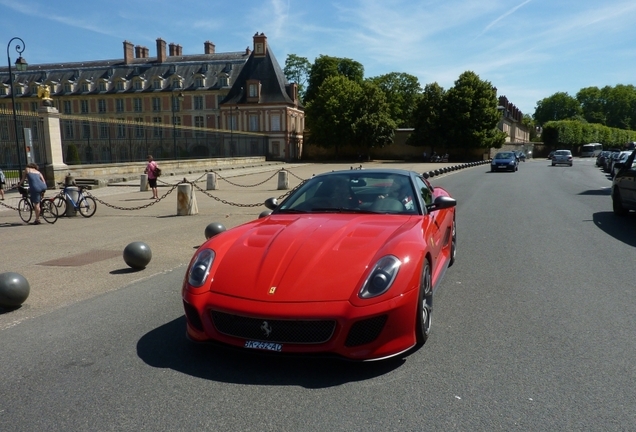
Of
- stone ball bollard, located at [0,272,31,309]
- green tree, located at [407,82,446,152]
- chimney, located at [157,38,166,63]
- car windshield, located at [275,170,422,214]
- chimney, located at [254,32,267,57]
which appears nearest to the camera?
car windshield, located at [275,170,422,214]

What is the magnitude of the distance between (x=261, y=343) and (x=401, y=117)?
89208 millimetres

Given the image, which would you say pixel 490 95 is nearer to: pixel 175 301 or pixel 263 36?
pixel 263 36

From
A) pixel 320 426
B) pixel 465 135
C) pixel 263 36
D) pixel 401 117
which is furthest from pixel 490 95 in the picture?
pixel 320 426

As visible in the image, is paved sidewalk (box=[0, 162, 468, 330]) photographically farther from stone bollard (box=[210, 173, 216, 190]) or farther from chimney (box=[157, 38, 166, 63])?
chimney (box=[157, 38, 166, 63])

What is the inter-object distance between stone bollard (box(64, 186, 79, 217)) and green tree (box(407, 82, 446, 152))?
58.9 metres

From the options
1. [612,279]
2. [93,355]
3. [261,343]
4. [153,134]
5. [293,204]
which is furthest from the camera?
[153,134]

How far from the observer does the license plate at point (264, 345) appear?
375 centimetres

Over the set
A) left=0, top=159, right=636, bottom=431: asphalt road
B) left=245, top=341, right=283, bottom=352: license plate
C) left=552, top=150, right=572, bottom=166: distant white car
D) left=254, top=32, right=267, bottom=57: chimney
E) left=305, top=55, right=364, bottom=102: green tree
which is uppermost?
left=254, top=32, right=267, bottom=57: chimney

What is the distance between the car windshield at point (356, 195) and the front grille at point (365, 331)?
176 cm

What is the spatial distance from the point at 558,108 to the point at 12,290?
17284cm

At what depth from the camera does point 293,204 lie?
5719mm

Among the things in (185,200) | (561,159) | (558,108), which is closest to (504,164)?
(561,159)

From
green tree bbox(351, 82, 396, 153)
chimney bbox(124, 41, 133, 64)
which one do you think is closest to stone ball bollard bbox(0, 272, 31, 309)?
green tree bbox(351, 82, 396, 153)

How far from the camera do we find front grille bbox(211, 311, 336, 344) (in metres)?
3.71
